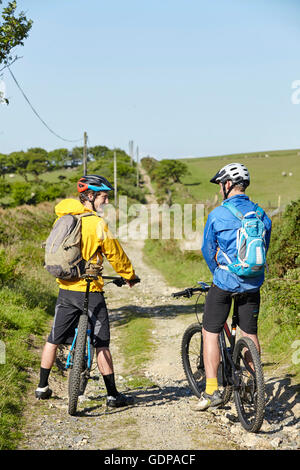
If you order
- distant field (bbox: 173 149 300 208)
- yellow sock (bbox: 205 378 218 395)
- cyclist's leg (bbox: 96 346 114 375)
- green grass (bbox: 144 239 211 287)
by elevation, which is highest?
distant field (bbox: 173 149 300 208)

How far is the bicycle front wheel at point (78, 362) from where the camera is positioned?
4.43 m

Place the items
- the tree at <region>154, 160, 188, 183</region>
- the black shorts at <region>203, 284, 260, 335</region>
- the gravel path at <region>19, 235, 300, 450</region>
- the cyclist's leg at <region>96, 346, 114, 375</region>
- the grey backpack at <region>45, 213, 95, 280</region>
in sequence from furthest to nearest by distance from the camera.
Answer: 1. the tree at <region>154, 160, 188, 183</region>
2. the cyclist's leg at <region>96, 346, 114, 375</region>
3. the grey backpack at <region>45, 213, 95, 280</region>
4. the black shorts at <region>203, 284, 260, 335</region>
5. the gravel path at <region>19, 235, 300, 450</region>

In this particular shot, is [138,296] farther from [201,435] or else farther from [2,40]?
[201,435]

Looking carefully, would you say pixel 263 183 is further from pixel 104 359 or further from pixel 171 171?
pixel 104 359

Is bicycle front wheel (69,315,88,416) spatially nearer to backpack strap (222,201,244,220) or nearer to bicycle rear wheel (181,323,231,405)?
bicycle rear wheel (181,323,231,405)

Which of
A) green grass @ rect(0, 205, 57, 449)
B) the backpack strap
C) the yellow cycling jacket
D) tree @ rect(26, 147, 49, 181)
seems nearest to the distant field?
tree @ rect(26, 147, 49, 181)

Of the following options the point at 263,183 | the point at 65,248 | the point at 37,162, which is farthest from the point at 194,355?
the point at 37,162

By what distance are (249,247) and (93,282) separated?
1.59 m

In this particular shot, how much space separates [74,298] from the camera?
459cm

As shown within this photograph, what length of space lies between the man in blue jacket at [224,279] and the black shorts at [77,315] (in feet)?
3.33

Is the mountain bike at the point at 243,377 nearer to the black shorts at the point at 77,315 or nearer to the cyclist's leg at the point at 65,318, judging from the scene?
the black shorts at the point at 77,315

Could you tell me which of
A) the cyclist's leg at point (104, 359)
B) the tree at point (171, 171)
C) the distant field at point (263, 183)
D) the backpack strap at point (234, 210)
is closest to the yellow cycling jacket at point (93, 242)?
the cyclist's leg at point (104, 359)

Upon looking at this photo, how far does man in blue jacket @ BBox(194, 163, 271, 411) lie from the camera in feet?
13.5

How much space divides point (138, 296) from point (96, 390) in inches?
265
